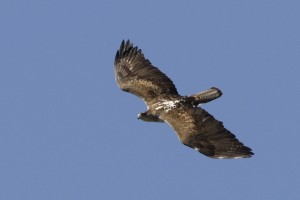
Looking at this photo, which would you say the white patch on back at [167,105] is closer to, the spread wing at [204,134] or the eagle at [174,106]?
the eagle at [174,106]

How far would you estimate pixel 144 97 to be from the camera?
90.8 feet

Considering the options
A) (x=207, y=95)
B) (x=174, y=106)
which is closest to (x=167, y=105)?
(x=174, y=106)

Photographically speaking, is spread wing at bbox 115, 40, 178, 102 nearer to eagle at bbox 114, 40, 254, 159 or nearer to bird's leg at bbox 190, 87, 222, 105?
eagle at bbox 114, 40, 254, 159

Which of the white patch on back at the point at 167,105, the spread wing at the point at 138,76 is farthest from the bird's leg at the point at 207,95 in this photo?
the spread wing at the point at 138,76

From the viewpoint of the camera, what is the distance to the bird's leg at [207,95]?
1049 inches

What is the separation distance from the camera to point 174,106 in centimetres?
2611

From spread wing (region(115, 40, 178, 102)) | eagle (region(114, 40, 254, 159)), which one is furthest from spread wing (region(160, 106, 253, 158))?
spread wing (region(115, 40, 178, 102))

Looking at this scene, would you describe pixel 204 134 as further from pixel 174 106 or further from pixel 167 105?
pixel 167 105

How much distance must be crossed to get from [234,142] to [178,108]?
3082mm

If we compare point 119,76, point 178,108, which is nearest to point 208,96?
point 178,108

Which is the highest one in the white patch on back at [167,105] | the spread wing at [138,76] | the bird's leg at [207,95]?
the spread wing at [138,76]

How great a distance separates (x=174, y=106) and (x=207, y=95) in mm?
1352

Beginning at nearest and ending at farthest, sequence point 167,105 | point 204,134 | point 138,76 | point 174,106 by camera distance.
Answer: point 204,134, point 174,106, point 167,105, point 138,76

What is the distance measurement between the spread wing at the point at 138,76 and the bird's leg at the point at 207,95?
1.28 metres
